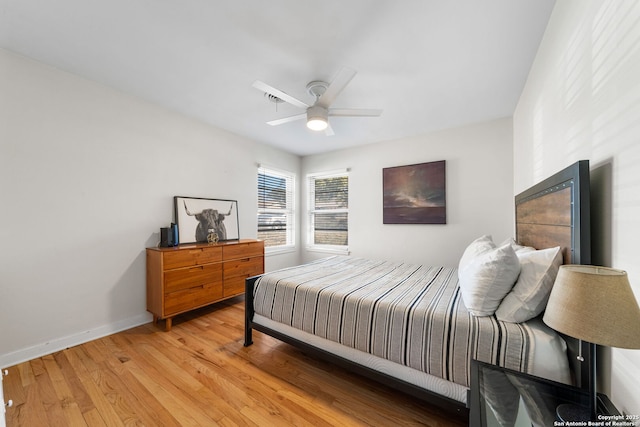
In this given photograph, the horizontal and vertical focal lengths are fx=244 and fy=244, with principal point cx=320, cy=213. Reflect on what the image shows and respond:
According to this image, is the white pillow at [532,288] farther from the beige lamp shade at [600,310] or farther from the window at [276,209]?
the window at [276,209]

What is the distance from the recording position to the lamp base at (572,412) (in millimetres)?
863

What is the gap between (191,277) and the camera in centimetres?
276

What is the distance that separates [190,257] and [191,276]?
215 millimetres

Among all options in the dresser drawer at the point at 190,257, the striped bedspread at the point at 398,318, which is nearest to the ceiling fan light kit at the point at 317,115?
the striped bedspread at the point at 398,318

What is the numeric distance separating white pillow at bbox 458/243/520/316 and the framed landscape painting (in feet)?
7.25

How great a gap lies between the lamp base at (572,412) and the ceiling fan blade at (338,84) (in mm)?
2007

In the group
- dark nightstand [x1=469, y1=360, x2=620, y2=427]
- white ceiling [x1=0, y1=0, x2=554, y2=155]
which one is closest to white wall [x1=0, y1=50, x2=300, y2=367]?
white ceiling [x1=0, y1=0, x2=554, y2=155]

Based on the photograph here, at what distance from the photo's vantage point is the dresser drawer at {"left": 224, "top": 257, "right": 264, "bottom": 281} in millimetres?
3160

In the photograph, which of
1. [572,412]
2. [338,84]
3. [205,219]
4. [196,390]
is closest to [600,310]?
[572,412]

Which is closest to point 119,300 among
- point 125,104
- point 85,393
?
point 85,393

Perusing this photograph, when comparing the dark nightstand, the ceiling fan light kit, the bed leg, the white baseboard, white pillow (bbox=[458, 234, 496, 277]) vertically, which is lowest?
the white baseboard

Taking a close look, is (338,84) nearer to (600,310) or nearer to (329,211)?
(600,310)

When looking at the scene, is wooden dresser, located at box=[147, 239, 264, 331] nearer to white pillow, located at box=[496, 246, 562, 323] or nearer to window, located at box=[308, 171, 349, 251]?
window, located at box=[308, 171, 349, 251]

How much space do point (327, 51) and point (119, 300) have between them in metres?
3.17
